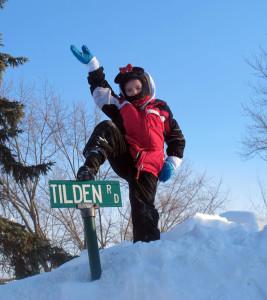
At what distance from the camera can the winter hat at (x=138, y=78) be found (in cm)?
368

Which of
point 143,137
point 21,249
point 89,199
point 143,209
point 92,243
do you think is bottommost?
point 21,249

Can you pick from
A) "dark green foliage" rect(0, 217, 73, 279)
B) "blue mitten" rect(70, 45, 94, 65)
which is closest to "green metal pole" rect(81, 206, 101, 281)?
"blue mitten" rect(70, 45, 94, 65)

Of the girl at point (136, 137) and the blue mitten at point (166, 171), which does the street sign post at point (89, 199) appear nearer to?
the girl at point (136, 137)

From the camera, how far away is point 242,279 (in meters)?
2.26

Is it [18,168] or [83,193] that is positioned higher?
[18,168]

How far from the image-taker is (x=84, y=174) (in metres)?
2.59

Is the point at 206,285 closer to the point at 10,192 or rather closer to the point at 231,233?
the point at 231,233

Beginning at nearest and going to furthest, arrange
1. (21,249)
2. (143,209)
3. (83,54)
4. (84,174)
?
(84,174) → (143,209) → (83,54) → (21,249)

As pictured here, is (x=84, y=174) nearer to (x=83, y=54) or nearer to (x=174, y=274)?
(x=174, y=274)

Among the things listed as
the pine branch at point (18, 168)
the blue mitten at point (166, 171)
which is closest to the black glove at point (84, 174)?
the blue mitten at point (166, 171)

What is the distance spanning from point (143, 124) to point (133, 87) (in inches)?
20.5

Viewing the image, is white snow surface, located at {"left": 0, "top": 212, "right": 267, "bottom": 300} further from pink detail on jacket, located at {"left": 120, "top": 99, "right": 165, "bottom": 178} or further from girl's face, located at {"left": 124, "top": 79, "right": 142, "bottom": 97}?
girl's face, located at {"left": 124, "top": 79, "right": 142, "bottom": 97}

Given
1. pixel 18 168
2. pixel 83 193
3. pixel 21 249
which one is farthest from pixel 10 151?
pixel 83 193

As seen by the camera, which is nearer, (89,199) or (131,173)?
(89,199)
